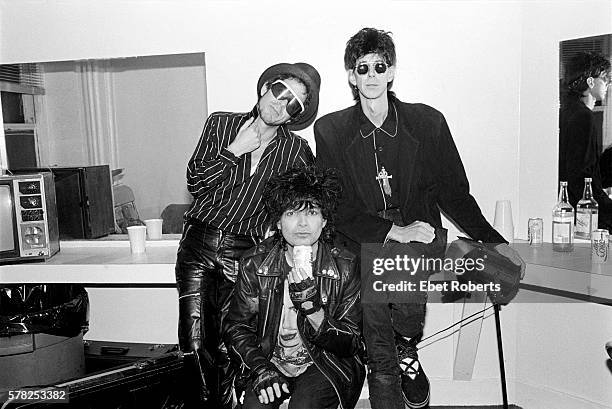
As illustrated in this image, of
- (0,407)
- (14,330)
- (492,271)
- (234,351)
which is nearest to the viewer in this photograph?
(234,351)

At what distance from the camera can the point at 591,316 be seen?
2645 millimetres

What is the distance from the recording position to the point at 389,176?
2332 millimetres

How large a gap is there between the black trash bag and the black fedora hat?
1.30 metres

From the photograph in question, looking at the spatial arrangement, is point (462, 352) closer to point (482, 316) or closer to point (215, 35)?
point (482, 316)

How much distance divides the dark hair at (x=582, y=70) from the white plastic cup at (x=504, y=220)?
1.72 feet

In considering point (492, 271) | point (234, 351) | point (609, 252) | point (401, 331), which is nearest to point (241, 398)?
point (234, 351)

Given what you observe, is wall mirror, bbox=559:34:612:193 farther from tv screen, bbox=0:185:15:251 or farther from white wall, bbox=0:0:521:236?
tv screen, bbox=0:185:15:251

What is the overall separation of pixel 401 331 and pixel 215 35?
57.7 inches

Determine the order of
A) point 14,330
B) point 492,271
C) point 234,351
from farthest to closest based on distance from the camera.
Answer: point 14,330 < point 492,271 < point 234,351

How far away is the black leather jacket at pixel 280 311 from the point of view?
2023 mm

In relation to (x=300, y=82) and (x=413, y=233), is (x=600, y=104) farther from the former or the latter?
(x=300, y=82)

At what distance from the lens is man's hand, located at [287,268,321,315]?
1.96 meters

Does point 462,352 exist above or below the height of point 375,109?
below

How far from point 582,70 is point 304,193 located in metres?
1.32
